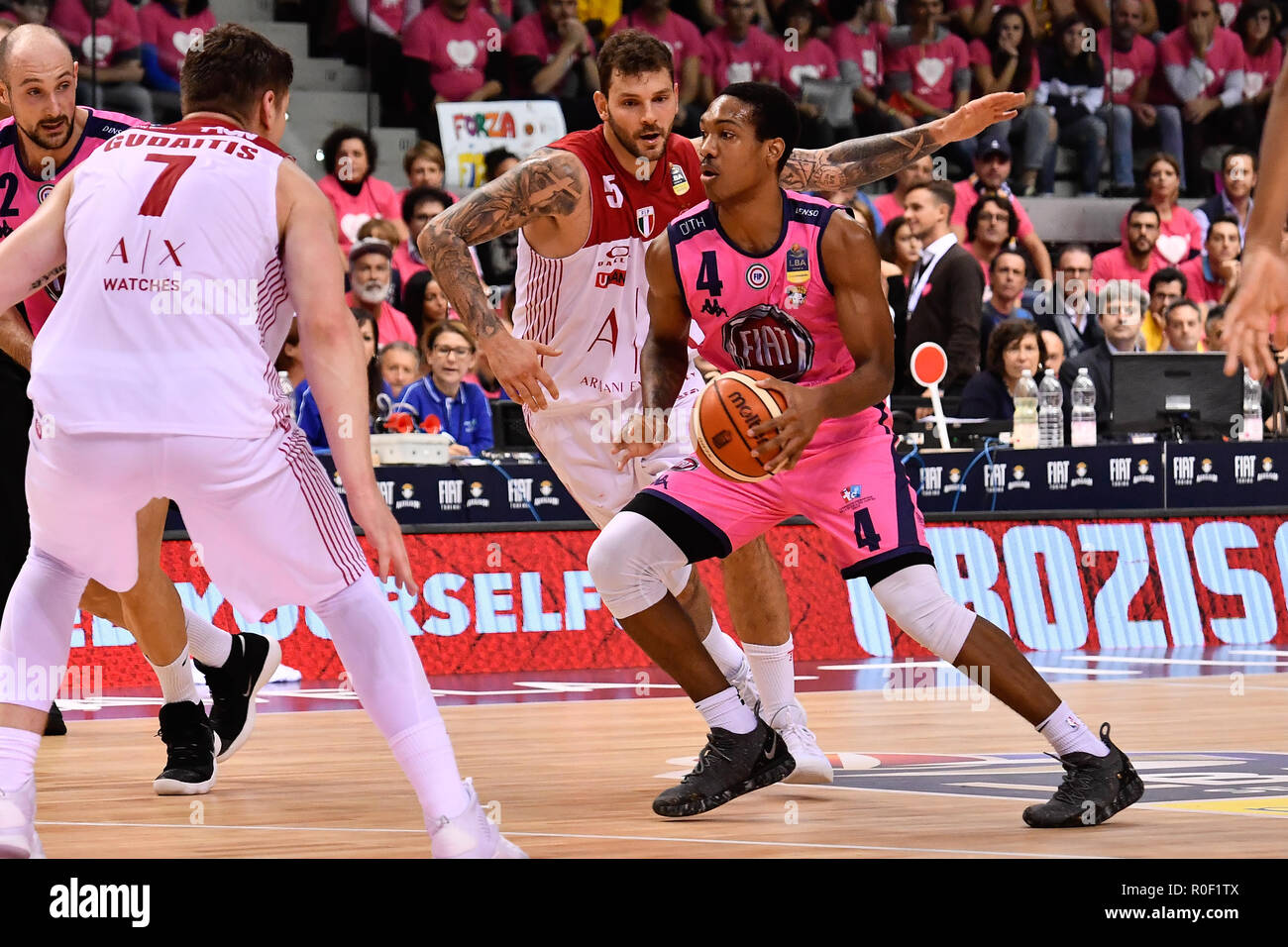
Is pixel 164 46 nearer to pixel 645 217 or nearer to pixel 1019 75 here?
pixel 1019 75

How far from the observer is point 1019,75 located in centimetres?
1633

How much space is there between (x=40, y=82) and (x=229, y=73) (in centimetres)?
198

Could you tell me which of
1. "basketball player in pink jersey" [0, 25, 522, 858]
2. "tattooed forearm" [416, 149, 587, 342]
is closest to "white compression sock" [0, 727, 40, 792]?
"basketball player in pink jersey" [0, 25, 522, 858]

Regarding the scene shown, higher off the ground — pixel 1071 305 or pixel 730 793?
pixel 1071 305

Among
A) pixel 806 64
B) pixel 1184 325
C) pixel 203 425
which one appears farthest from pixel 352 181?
pixel 203 425

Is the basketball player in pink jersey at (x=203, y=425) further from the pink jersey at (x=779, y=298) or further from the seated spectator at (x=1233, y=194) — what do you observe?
the seated spectator at (x=1233, y=194)

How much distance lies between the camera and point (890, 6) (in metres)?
16.2

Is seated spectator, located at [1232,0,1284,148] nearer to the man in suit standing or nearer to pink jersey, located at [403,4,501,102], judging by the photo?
the man in suit standing

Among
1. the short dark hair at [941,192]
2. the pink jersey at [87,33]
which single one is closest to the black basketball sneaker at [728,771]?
the short dark hair at [941,192]

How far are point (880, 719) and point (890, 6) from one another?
392 inches

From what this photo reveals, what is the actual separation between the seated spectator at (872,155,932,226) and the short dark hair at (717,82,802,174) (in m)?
7.61

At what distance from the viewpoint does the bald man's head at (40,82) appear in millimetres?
6000

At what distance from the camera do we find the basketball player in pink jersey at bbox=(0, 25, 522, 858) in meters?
4.00
